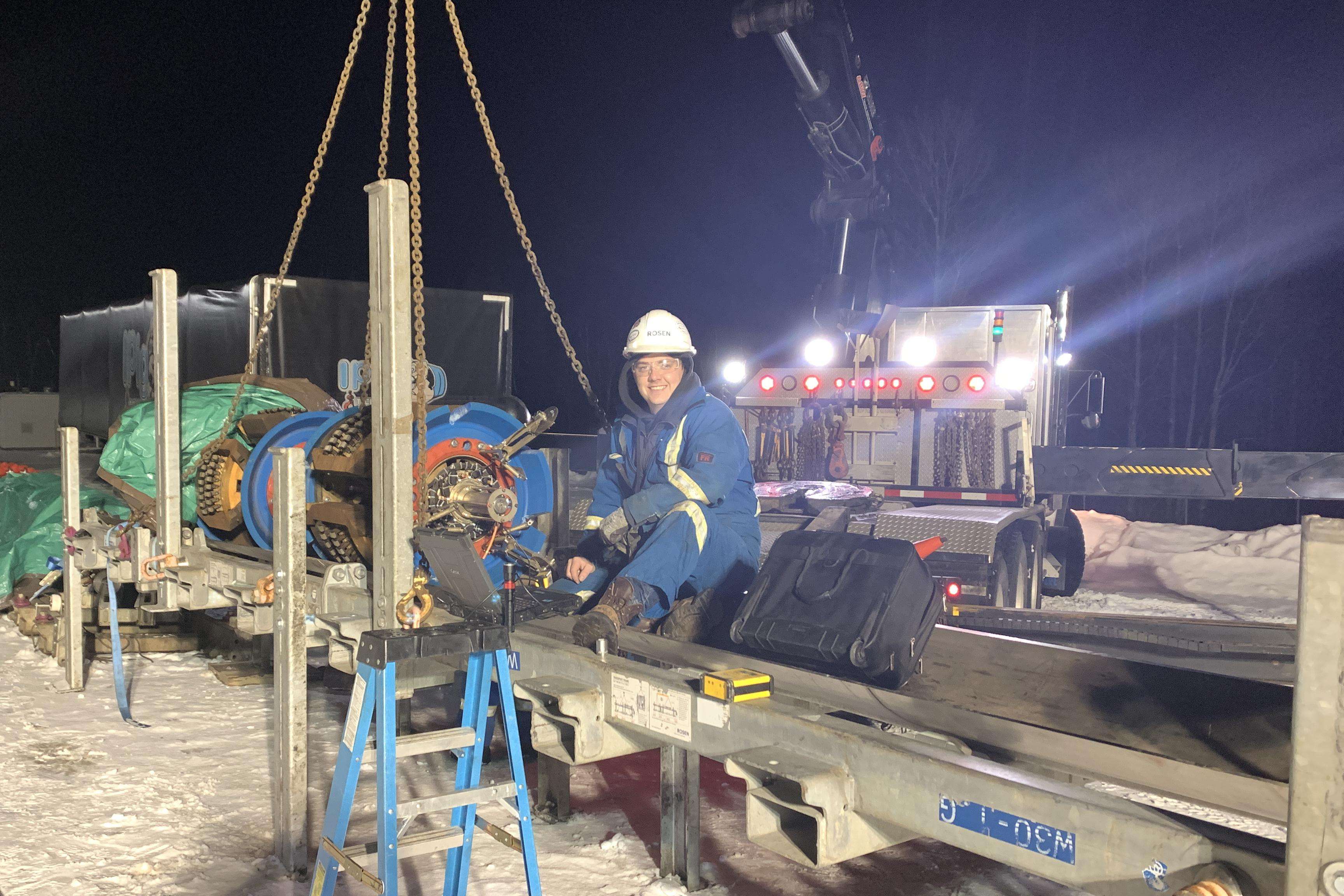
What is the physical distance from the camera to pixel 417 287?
374 cm

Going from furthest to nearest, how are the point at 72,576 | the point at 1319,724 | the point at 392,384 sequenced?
the point at 72,576, the point at 392,384, the point at 1319,724

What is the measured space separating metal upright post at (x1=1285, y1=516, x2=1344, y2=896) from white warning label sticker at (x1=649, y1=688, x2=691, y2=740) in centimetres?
165

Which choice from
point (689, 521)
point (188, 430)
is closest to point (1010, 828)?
point (689, 521)

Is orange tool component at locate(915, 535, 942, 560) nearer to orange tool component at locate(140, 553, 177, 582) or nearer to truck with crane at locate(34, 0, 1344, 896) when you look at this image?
truck with crane at locate(34, 0, 1344, 896)

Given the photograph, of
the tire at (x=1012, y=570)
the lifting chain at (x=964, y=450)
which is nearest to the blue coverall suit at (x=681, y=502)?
the tire at (x=1012, y=570)

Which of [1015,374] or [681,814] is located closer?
[681,814]

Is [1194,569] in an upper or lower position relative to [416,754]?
lower

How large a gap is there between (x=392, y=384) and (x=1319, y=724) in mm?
2851

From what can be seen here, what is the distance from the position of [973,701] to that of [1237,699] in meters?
0.90

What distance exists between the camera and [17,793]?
200 inches

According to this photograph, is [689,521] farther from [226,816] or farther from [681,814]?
[226,816]

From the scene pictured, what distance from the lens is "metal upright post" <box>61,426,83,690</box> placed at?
22.4 ft

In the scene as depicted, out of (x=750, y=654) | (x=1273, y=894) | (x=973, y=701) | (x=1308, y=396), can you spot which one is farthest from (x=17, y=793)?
(x=1308, y=396)

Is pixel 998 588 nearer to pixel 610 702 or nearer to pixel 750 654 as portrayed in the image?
pixel 750 654
